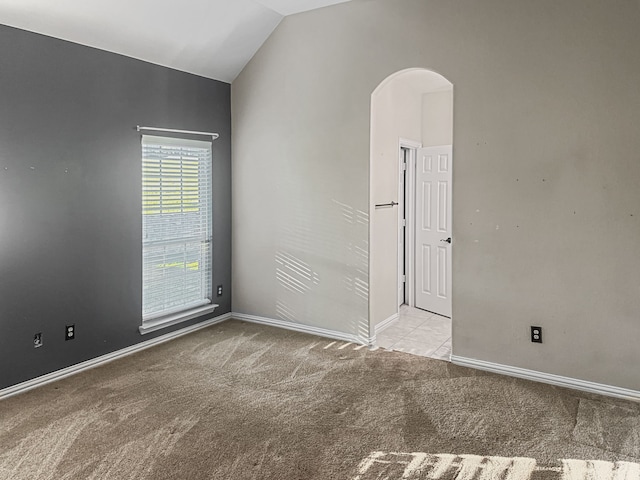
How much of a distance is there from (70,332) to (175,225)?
1332 millimetres

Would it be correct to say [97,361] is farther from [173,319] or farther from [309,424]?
[309,424]

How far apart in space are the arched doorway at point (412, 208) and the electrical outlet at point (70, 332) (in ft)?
8.03

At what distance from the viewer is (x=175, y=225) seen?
470 centimetres

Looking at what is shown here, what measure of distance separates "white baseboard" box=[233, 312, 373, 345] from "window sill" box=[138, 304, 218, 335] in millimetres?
390

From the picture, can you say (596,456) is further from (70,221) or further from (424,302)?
(70,221)

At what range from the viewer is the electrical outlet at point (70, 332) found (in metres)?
3.81

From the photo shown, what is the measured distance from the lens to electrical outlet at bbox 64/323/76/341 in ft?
12.5

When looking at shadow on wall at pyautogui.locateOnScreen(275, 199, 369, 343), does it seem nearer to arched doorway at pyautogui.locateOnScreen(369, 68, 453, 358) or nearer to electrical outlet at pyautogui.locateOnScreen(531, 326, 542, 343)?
arched doorway at pyautogui.locateOnScreen(369, 68, 453, 358)

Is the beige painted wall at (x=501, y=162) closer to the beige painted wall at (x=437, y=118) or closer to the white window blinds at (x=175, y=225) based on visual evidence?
the white window blinds at (x=175, y=225)

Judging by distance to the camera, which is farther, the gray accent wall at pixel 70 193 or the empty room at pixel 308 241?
the gray accent wall at pixel 70 193

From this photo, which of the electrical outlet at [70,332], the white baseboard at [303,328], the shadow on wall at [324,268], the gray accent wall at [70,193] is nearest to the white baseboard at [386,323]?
the white baseboard at [303,328]

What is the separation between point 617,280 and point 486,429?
141cm

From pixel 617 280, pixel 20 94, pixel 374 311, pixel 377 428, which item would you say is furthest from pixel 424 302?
pixel 20 94

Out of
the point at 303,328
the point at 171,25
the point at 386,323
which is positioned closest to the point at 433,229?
the point at 386,323
